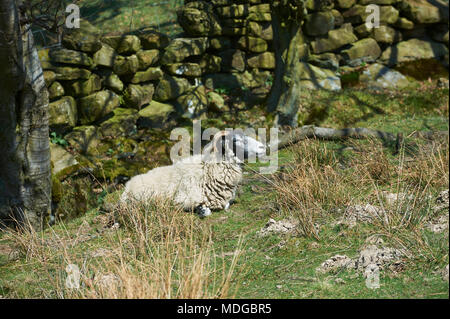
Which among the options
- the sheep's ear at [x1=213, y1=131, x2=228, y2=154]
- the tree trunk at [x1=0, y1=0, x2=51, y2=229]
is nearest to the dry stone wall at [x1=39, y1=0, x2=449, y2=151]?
the tree trunk at [x1=0, y1=0, x2=51, y2=229]

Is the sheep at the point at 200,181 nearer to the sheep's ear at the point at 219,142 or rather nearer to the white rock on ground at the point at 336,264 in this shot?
the sheep's ear at the point at 219,142

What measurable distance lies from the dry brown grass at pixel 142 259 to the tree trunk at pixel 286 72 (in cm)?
583

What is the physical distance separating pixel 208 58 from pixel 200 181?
18.9 ft

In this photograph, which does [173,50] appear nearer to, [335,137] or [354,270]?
[335,137]

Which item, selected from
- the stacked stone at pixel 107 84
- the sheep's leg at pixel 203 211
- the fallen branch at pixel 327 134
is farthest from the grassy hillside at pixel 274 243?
the stacked stone at pixel 107 84

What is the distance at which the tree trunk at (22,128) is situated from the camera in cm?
607

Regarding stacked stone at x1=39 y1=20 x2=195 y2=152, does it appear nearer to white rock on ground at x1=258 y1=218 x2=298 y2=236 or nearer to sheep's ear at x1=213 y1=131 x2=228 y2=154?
sheep's ear at x1=213 y1=131 x2=228 y2=154

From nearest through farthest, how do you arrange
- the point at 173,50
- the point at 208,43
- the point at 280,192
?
the point at 280,192, the point at 173,50, the point at 208,43

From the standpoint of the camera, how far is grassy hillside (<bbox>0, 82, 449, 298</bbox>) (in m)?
4.06

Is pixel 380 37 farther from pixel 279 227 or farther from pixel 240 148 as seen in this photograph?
pixel 279 227

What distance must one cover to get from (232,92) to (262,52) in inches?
56.4

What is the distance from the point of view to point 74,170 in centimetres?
848

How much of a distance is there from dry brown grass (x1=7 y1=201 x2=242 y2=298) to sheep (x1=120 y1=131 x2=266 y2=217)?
18.9 inches
